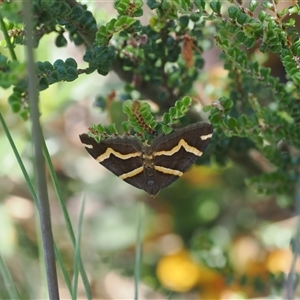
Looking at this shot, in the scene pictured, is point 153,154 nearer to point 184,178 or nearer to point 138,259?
point 138,259

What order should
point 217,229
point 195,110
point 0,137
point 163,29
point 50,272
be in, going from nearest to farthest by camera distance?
point 50,272 → point 163,29 → point 195,110 → point 0,137 → point 217,229

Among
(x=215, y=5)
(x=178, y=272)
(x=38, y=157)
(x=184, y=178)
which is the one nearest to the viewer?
(x=38, y=157)

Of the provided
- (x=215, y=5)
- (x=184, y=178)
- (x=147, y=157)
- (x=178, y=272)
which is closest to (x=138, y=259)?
(x=147, y=157)

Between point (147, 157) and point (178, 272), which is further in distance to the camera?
point (178, 272)

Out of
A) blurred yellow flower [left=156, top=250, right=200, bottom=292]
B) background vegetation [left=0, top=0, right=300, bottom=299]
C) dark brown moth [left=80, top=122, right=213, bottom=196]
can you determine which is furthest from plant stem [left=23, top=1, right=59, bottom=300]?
blurred yellow flower [left=156, top=250, right=200, bottom=292]

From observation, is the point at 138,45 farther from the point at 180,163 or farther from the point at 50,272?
the point at 50,272

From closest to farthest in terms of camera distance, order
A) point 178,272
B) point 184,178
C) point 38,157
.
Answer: point 38,157 → point 178,272 → point 184,178

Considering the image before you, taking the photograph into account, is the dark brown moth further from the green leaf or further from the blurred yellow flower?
the blurred yellow flower

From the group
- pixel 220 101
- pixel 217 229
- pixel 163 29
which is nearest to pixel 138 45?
pixel 163 29
